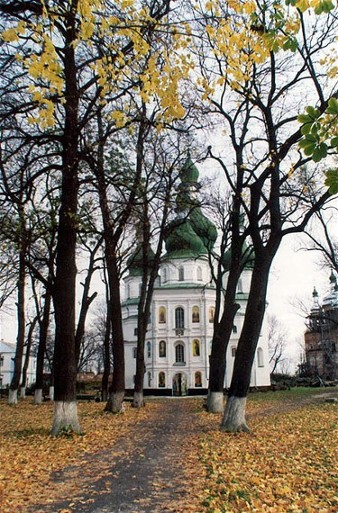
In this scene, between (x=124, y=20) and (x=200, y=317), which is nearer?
(x=124, y=20)

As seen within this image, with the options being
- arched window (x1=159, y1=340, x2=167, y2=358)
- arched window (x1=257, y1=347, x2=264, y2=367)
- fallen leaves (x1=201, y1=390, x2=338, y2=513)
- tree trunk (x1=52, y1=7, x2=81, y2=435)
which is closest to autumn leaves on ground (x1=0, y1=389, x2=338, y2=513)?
fallen leaves (x1=201, y1=390, x2=338, y2=513)

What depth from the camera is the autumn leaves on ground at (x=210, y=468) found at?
225 inches

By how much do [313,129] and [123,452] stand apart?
8111 mm

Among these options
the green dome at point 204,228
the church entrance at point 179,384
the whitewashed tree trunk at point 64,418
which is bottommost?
the church entrance at point 179,384

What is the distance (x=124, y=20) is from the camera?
5.73 metres

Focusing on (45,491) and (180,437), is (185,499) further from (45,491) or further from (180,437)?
(180,437)

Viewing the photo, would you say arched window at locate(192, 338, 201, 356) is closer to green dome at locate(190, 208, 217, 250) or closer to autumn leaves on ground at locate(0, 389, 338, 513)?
green dome at locate(190, 208, 217, 250)

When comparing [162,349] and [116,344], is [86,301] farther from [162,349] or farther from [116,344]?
[162,349]

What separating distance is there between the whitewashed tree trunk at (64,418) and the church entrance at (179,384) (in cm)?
4151

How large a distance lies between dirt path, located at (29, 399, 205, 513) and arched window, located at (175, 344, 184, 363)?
42328 millimetres

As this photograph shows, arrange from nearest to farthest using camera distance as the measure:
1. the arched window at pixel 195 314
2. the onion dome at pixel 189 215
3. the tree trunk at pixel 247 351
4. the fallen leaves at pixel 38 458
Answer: the fallen leaves at pixel 38 458
the tree trunk at pixel 247 351
the onion dome at pixel 189 215
the arched window at pixel 195 314

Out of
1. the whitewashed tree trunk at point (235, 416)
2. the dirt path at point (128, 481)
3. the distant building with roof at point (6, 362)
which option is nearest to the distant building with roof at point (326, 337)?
the whitewashed tree trunk at point (235, 416)

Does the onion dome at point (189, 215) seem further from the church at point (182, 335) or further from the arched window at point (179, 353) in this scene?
the arched window at point (179, 353)

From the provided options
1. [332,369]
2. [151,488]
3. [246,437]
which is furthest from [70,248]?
[332,369]
